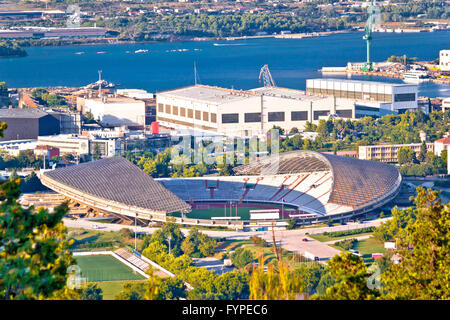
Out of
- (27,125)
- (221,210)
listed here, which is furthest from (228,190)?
(27,125)

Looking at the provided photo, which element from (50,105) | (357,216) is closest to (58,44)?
(50,105)

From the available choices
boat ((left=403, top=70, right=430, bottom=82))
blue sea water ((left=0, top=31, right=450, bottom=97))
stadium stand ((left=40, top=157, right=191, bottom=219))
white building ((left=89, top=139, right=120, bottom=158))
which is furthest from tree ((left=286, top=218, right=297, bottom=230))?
boat ((left=403, top=70, right=430, bottom=82))

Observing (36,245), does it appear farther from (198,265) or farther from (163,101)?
(163,101)

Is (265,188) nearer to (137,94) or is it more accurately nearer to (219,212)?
(219,212)

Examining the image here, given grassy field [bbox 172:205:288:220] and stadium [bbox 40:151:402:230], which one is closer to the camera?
stadium [bbox 40:151:402:230]

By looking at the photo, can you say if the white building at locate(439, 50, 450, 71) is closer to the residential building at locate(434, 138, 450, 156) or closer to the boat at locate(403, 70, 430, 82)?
the boat at locate(403, 70, 430, 82)

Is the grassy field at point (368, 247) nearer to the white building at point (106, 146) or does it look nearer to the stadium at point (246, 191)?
the stadium at point (246, 191)

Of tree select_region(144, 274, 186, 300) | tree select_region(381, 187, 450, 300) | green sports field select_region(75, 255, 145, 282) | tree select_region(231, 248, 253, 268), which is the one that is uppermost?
tree select_region(381, 187, 450, 300)
